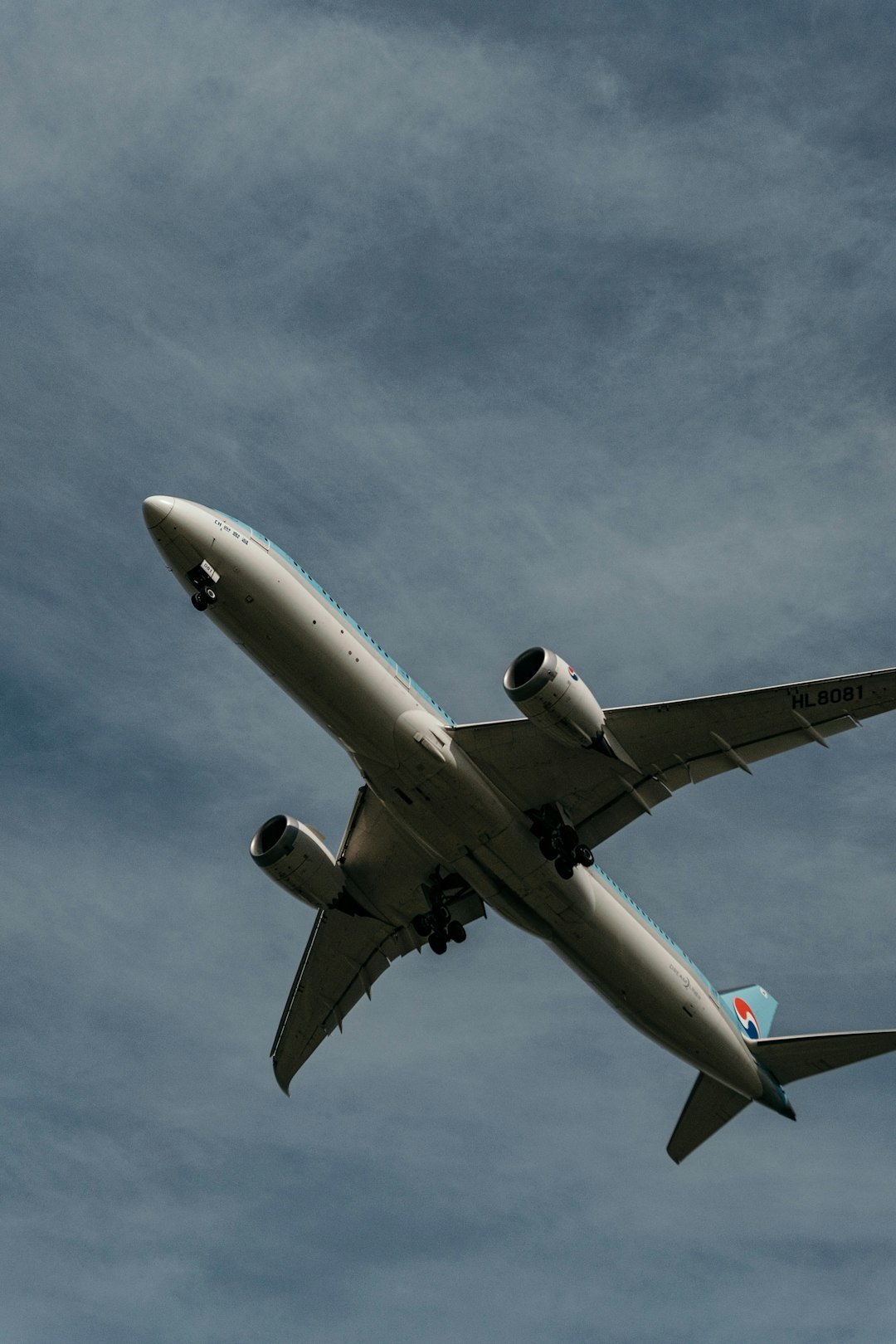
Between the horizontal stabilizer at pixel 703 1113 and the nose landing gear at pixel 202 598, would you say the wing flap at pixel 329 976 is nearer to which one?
the horizontal stabilizer at pixel 703 1113

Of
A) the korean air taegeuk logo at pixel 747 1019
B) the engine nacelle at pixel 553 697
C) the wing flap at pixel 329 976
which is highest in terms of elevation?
the engine nacelle at pixel 553 697

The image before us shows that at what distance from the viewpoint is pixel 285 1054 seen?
47.8m

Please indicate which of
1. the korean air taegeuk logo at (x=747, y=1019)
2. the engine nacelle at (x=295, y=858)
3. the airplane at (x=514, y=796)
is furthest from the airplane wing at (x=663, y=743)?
the korean air taegeuk logo at (x=747, y=1019)

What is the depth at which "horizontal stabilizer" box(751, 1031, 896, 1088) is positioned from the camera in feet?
139

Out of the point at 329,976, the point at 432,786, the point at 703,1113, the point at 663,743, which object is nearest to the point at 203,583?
the point at 432,786

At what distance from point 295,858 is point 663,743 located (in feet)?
36.9

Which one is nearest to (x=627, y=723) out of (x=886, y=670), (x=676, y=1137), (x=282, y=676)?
(x=886, y=670)

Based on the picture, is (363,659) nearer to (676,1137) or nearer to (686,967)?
(686,967)

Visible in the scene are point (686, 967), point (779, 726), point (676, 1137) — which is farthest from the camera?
point (676, 1137)

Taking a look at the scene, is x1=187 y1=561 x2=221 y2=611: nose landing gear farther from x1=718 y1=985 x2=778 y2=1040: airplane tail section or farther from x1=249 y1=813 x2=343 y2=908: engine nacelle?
x1=718 y1=985 x2=778 y2=1040: airplane tail section

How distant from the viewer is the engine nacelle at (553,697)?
35.2 meters

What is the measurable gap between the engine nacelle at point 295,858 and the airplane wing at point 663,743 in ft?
22.9

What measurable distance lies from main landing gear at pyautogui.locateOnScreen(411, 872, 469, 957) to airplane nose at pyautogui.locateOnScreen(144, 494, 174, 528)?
13875mm

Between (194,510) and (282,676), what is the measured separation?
4.49 m
